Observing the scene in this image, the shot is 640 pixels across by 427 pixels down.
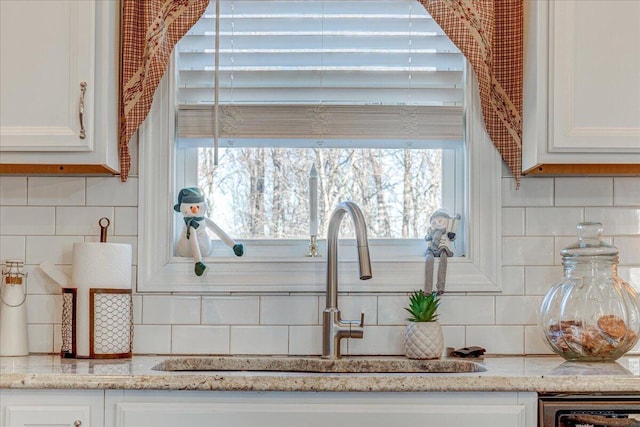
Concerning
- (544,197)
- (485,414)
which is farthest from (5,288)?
(544,197)

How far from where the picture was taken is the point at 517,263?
8.49 feet

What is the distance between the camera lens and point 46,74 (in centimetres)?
231

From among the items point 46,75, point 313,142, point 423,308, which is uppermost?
point 46,75

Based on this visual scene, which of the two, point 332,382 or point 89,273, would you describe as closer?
point 332,382

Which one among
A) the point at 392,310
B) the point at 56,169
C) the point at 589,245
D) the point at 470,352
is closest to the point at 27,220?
the point at 56,169

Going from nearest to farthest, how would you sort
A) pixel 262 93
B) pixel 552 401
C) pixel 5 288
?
pixel 552 401 < pixel 5 288 < pixel 262 93

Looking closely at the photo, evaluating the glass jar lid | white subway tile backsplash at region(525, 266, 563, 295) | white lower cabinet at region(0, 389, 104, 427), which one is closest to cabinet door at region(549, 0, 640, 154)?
the glass jar lid

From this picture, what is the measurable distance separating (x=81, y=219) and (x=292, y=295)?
0.66 metres

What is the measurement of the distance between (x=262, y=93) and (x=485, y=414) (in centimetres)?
120

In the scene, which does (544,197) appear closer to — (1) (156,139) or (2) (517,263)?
(2) (517,263)

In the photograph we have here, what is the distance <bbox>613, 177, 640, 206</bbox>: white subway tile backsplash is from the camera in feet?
8.55

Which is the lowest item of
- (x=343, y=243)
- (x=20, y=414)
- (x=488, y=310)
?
(x=20, y=414)

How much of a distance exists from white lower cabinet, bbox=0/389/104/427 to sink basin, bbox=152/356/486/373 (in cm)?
38

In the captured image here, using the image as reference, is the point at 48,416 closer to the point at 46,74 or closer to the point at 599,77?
the point at 46,74
